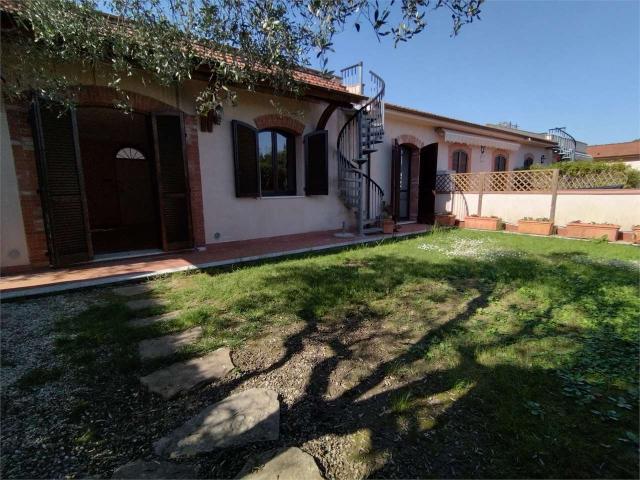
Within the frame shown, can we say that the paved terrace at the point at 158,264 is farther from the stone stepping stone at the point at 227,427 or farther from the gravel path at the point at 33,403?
the stone stepping stone at the point at 227,427

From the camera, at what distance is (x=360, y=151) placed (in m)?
8.18

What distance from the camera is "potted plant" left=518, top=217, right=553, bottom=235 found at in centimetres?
842

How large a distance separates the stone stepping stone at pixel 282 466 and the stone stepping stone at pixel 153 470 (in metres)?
0.27

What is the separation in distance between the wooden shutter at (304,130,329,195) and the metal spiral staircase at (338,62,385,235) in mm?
645

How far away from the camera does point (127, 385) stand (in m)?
2.23

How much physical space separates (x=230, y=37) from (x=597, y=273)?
563 cm

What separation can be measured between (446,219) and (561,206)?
301 cm

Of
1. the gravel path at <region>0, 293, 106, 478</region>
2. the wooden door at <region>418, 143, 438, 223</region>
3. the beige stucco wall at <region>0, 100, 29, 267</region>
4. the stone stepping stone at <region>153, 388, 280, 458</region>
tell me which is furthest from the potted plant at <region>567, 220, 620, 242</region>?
the beige stucco wall at <region>0, 100, 29, 267</region>

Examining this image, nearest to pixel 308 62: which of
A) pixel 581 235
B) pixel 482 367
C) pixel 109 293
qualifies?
pixel 482 367

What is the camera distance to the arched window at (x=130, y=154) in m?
10.8

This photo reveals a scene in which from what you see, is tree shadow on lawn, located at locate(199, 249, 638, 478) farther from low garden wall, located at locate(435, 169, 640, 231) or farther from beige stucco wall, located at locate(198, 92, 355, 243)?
low garden wall, located at locate(435, 169, 640, 231)

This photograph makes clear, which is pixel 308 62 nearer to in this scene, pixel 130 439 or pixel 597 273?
pixel 130 439

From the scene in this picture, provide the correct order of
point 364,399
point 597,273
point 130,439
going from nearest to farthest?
point 130,439 < point 364,399 < point 597,273

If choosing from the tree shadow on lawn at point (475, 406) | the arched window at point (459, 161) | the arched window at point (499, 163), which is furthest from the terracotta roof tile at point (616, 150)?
the tree shadow on lawn at point (475, 406)
